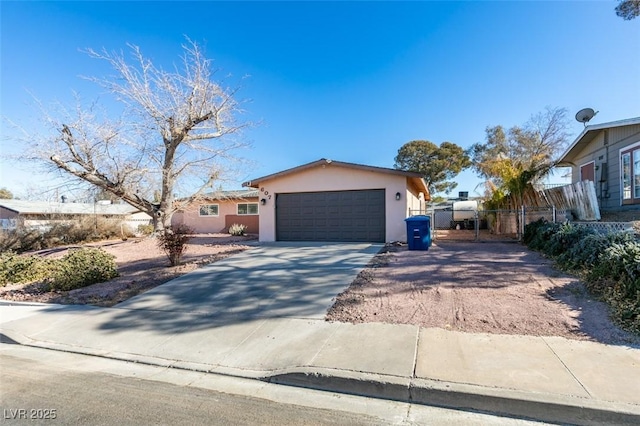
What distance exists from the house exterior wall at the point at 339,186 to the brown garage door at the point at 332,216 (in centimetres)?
21

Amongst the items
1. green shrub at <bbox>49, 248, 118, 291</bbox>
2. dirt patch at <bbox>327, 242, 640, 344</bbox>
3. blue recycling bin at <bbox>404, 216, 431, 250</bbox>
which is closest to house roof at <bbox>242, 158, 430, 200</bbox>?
blue recycling bin at <bbox>404, 216, 431, 250</bbox>

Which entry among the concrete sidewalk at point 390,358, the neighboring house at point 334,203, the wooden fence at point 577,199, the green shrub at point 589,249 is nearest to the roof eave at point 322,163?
the neighboring house at point 334,203

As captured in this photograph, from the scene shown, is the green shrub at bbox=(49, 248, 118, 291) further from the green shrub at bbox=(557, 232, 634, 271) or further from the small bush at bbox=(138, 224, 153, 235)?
the small bush at bbox=(138, 224, 153, 235)

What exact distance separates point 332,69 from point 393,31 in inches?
138

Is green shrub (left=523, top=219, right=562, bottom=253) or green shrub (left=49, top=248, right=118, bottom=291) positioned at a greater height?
green shrub (left=523, top=219, right=562, bottom=253)

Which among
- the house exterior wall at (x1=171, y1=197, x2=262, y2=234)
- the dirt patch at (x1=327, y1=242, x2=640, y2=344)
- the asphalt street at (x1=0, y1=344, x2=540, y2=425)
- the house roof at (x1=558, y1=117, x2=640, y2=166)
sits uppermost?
the house roof at (x1=558, y1=117, x2=640, y2=166)

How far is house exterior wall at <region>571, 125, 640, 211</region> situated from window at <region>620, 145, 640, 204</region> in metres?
0.20

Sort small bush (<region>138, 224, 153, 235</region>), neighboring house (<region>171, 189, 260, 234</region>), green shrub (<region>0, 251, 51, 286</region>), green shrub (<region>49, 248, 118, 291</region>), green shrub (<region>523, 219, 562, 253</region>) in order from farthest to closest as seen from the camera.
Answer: small bush (<region>138, 224, 153, 235</region>) → neighboring house (<region>171, 189, 260, 234</region>) → green shrub (<region>523, 219, 562, 253</region>) → green shrub (<region>0, 251, 51, 286</region>) → green shrub (<region>49, 248, 118, 291</region>)

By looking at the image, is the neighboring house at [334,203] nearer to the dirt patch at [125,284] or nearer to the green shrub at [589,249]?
the dirt patch at [125,284]

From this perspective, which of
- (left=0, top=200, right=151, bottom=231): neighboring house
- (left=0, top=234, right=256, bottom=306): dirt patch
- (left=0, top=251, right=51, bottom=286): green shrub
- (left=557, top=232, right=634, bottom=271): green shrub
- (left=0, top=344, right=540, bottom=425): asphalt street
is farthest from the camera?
(left=0, top=200, right=151, bottom=231): neighboring house

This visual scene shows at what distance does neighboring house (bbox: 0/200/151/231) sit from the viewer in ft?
65.0

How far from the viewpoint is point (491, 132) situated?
3344 cm

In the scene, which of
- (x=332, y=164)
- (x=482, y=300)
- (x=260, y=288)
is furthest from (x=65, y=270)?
(x=332, y=164)

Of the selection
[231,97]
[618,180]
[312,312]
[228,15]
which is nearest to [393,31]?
[228,15]
